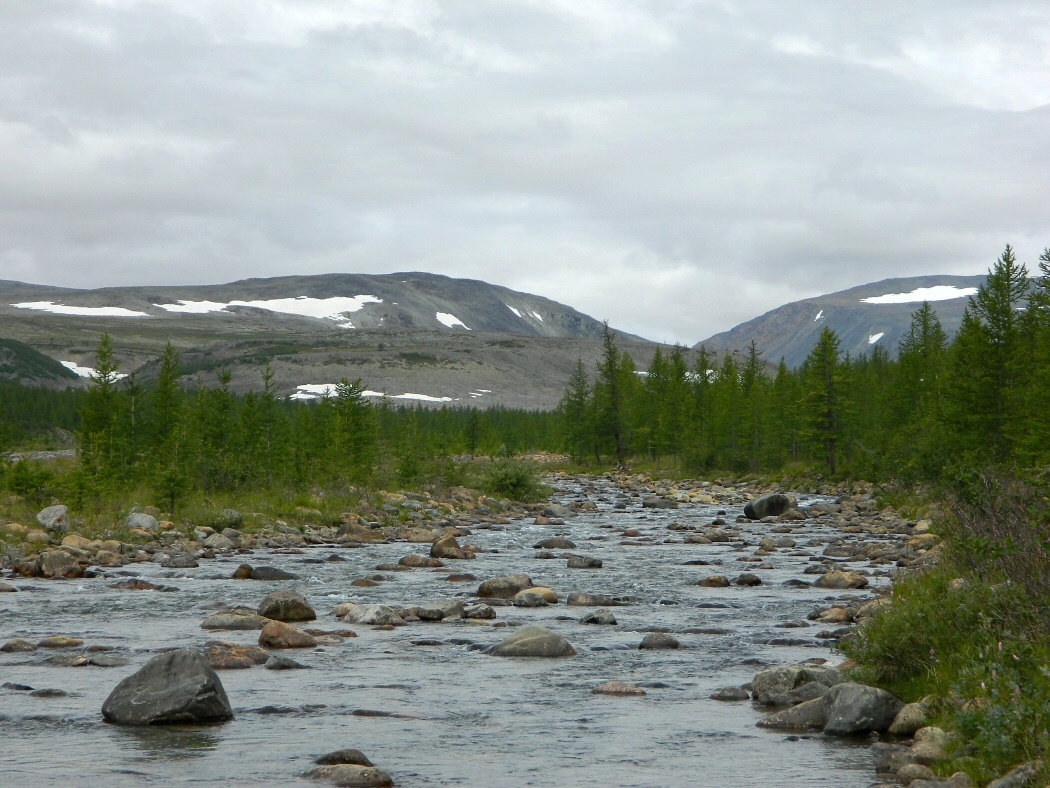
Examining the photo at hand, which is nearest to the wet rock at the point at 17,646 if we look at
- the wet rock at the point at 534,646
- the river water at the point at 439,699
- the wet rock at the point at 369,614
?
the river water at the point at 439,699

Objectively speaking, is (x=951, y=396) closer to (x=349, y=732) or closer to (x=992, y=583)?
(x=992, y=583)

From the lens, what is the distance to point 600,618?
57.9ft

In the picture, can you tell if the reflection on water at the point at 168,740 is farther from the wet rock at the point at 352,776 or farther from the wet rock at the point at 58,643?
the wet rock at the point at 58,643

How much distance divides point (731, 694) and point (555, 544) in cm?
1835

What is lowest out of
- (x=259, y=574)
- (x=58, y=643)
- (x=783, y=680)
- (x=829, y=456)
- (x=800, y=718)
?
(x=259, y=574)

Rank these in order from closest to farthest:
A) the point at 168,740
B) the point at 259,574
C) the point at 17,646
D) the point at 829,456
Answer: the point at 168,740, the point at 17,646, the point at 259,574, the point at 829,456

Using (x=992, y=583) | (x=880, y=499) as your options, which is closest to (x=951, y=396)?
(x=880, y=499)

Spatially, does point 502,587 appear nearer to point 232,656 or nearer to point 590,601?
point 590,601

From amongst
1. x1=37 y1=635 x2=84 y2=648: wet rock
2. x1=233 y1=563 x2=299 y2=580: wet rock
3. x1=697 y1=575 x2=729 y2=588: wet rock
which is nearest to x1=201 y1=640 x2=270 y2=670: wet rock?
x1=37 y1=635 x2=84 y2=648: wet rock

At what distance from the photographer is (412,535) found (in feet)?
110

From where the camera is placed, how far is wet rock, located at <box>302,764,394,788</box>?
8.99 meters

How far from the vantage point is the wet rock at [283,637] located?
50.4ft

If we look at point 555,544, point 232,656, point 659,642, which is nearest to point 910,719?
point 659,642

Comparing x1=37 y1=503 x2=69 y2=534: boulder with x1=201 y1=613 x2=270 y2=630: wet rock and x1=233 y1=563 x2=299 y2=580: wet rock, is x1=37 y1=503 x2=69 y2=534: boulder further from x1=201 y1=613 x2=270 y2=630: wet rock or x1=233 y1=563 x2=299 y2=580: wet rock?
x1=201 y1=613 x2=270 y2=630: wet rock
